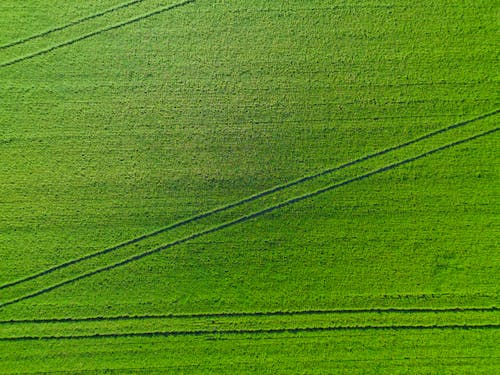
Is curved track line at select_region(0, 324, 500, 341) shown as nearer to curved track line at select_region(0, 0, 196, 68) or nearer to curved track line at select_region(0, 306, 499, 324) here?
curved track line at select_region(0, 306, 499, 324)

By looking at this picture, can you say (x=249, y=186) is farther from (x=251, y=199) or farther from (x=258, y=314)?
(x=258, y=314)

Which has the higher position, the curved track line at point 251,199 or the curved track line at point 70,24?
the curved track line at point 70,24

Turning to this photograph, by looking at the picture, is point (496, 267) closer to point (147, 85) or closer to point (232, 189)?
point (232, 189)

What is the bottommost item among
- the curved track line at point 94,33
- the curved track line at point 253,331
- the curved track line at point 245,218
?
the curved track line at point 253,331

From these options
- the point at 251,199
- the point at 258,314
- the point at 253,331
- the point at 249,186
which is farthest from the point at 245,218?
the point at 253,331

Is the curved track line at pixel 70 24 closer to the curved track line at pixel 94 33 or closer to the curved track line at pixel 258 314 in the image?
the curved track line at pixel 94 33

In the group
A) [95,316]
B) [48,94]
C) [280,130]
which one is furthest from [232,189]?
[48,94]

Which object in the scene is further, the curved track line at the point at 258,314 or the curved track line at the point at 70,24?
the curved track line at the point at 70,24


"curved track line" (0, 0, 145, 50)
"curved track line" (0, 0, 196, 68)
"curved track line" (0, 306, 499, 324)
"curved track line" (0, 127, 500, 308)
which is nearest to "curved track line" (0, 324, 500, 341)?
"curved track line" (0, 306, 499, 324)

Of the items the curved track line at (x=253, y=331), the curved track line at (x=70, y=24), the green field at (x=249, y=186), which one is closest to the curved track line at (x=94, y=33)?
the green field at (x=249, y=186)
